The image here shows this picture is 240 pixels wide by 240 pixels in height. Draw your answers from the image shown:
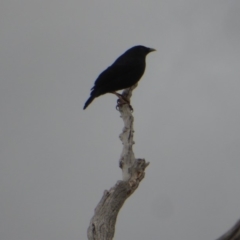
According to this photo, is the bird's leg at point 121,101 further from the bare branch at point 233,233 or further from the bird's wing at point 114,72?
the bare branch at point 233,233

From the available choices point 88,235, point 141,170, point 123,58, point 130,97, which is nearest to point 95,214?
point 88,235

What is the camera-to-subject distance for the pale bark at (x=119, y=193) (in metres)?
6.88

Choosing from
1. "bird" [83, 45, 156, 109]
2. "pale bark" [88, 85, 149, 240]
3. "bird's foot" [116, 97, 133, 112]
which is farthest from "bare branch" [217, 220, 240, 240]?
"bird" [83, 45, 156, 109]

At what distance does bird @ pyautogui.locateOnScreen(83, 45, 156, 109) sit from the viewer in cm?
1145

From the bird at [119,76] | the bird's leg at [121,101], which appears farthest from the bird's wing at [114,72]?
the bird's leg at [121,101]

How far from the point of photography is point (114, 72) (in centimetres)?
1166

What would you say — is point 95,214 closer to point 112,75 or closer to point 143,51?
point 112,75

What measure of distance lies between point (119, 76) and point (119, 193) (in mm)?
4512

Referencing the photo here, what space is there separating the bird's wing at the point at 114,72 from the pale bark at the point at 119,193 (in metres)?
3.08

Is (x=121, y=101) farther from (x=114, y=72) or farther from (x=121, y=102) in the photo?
(x=114, y=72)

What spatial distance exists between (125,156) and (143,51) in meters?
4.96

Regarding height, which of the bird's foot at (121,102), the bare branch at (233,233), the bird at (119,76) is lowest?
the bare branch at (233,233)

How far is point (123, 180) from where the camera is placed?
24.9ft

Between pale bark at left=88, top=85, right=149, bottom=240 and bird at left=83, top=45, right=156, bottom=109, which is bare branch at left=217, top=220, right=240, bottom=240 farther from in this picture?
bird at left=83, top=45, right=156, bottom=109
